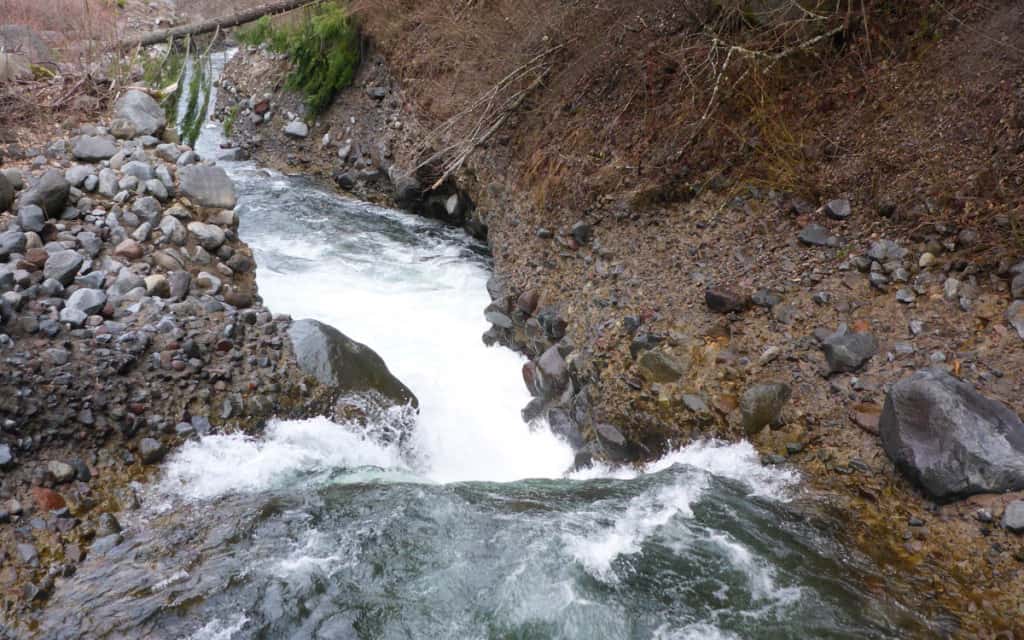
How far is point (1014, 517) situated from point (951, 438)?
A: 45cm

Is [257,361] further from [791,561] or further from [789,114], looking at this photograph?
[789,114]

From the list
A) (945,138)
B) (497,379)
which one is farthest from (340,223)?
(945,138)

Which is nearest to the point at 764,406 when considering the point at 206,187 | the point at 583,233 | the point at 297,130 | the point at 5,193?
the point at 583,233

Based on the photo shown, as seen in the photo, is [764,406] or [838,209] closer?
[764,406]

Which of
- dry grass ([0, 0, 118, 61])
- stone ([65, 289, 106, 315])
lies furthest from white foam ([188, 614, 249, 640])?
dry grass ([0, 0, 118, 61])

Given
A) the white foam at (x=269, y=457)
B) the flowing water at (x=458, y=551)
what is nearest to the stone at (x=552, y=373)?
the flowing water at (x=458, y=551)

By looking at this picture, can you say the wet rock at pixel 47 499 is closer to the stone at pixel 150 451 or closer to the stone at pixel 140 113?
the stone at pixel 150 451

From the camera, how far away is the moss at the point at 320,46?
1065cm

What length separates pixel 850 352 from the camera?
4.35 m

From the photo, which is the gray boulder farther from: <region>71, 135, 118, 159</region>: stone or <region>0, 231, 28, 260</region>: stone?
<region>0, 231, 28, 260</region>: stone

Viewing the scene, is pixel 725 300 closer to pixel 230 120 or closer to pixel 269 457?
pixel 269 457

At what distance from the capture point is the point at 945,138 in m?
4.90

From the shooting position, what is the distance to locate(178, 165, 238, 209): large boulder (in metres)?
6.14

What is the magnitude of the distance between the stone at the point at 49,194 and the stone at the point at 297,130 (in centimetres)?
566
